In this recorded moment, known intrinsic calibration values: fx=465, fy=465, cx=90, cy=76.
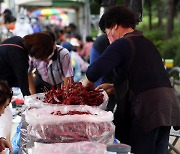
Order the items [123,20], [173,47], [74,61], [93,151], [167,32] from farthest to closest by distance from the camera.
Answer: [167,32] → [173,47] → [74,61] → [123,20] → [93,151]

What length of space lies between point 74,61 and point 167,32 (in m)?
11.3

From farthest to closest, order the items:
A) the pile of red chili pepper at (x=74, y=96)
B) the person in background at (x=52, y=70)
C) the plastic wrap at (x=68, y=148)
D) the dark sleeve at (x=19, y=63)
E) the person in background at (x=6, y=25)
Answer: the person in background at (x=6, y=25) < the person in background at (x=52, y=70) < the dark sleeve at (x=19, y=63) < the pile of red chili pepper at (x=74, y=96) < the plastic wrap at (x=68, y=148)

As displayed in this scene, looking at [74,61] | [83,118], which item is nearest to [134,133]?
[83,118]

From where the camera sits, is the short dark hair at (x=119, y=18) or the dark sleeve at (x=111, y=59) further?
the short dark hair at (x=119, y=18)

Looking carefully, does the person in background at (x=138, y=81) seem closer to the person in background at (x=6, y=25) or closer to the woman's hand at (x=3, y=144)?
the woman's hand at (x=3, y=144)

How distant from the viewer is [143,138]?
3.80 m

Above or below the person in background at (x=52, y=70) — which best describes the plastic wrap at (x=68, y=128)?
above

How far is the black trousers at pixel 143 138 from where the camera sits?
3.79m

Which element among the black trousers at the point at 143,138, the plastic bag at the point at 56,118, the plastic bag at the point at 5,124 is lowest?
the black trousers at the point at 143,138

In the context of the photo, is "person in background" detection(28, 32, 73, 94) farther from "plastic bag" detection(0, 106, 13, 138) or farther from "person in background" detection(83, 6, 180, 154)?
"person in background" detection(83, 6, 180, 154)

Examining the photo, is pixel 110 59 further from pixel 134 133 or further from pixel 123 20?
pixel 134 133

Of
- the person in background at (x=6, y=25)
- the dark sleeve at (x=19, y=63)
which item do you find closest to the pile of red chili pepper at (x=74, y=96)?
the dark sleeve at (x=19, y=63)

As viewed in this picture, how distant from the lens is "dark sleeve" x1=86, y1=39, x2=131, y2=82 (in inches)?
138

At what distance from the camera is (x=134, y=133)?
12.7 ft
